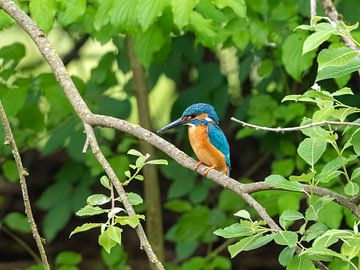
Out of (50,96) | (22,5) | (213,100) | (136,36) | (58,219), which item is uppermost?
(22,5)

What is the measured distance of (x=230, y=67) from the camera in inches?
210

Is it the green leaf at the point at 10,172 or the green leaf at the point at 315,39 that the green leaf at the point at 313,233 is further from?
the green leaf at the point at 10,172

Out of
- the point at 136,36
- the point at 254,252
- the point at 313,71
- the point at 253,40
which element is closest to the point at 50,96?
the point at 136,36

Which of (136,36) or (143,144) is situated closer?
(136,36)

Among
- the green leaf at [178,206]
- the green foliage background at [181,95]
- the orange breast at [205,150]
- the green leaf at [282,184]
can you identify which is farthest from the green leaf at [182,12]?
the green leaf at [178,206]

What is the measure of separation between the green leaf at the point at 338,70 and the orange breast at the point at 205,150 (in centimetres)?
127

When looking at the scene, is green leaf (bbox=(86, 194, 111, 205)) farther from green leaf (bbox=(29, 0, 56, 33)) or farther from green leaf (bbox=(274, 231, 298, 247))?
green leaf (bbox=(29, 0, 56, 33))

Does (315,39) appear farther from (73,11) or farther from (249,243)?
(73,11)

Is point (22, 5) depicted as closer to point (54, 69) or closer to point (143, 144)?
point (54, 69)

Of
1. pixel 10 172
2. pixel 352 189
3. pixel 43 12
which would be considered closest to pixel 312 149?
pixel 352 189

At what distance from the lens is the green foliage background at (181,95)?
355 cm

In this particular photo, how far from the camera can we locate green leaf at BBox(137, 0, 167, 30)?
10.5ft

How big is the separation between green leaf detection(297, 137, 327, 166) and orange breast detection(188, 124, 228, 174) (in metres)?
1.07

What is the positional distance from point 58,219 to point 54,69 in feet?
7.55
